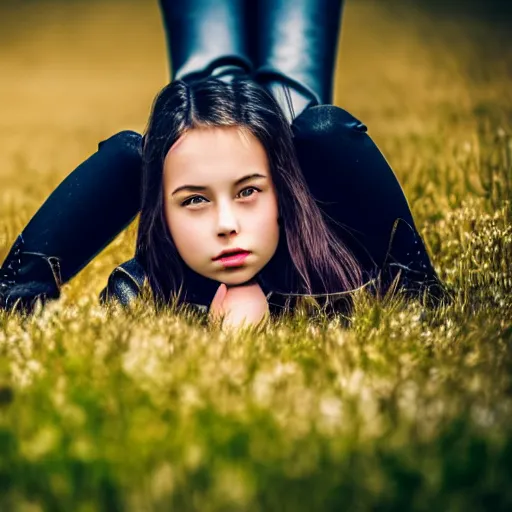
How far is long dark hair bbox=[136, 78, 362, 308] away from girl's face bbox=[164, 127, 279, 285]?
0.12 feet

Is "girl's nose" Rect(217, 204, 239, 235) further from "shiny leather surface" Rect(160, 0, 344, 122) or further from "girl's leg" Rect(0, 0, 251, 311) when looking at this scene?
"shiny leather surface" Rect(160, 0, 344, 122)

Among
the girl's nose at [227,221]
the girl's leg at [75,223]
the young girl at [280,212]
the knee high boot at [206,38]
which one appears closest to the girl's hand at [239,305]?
the young girl at [280,212]

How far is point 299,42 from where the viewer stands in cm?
349

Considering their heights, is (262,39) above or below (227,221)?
above

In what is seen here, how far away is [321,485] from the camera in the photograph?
1620 millimetres

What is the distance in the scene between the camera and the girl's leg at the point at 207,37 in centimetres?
339

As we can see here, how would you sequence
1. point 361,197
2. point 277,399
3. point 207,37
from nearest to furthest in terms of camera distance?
point 277,399 < point 361,197 < point 207,37

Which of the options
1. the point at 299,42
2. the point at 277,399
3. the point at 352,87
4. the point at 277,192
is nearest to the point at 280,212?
the point at 277,192

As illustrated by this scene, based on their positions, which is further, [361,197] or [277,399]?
[361,197]

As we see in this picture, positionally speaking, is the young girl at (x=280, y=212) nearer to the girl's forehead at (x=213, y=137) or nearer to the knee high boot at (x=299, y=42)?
the girl's forehead at (x=213, y=137)

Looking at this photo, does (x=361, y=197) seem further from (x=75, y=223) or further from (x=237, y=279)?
(x=75, y=223)

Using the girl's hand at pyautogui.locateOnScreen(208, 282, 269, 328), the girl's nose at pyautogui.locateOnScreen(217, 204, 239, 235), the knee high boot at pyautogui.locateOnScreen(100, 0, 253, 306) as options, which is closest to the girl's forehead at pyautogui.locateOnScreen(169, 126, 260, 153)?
the girl's nose at pyautogui.locateOnScreen(217, 204, 239, 235)

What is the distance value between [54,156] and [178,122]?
3.03 m

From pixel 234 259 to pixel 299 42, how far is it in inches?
48.2
